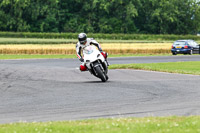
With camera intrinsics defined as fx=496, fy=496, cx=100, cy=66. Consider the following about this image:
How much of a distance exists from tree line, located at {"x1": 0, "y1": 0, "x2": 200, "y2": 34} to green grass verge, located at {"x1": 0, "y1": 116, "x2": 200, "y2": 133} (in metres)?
78.8

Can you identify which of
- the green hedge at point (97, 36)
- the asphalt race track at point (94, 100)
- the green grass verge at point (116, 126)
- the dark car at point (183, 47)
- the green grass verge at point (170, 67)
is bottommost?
the green hedge at point (97, 36)

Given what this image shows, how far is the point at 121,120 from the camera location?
854cm

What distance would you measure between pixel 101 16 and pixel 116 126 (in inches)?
3663

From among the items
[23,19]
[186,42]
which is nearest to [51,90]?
[186,42]

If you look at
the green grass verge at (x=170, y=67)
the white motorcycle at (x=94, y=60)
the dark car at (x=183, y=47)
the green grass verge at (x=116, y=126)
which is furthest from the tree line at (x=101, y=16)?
the green grass verge at (x=116, y=126)

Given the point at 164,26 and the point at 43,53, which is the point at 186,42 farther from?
the point at 164,26

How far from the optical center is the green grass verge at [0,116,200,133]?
7406 millimetres

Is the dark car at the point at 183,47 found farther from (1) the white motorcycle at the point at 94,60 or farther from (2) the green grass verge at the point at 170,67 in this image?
(1) the white motorcycle at the point at 94,60

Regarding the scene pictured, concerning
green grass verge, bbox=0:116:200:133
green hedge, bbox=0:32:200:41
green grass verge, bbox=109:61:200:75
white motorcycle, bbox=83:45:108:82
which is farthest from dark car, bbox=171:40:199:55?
green grass verge, bbox=0:116:200:133

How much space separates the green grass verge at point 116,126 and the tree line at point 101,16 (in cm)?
7875

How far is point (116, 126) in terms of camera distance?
7.82 metres

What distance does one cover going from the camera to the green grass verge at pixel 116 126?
741 centimetres

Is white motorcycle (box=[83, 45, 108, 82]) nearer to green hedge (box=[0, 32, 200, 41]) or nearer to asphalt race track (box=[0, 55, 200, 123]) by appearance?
asphalt race track (box=[0, 55, 200, 123])

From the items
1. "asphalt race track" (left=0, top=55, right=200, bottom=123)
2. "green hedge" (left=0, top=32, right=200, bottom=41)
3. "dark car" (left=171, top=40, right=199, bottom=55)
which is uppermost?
"asphalt race track" (left=0, top=55, right=200, bottom=123)
